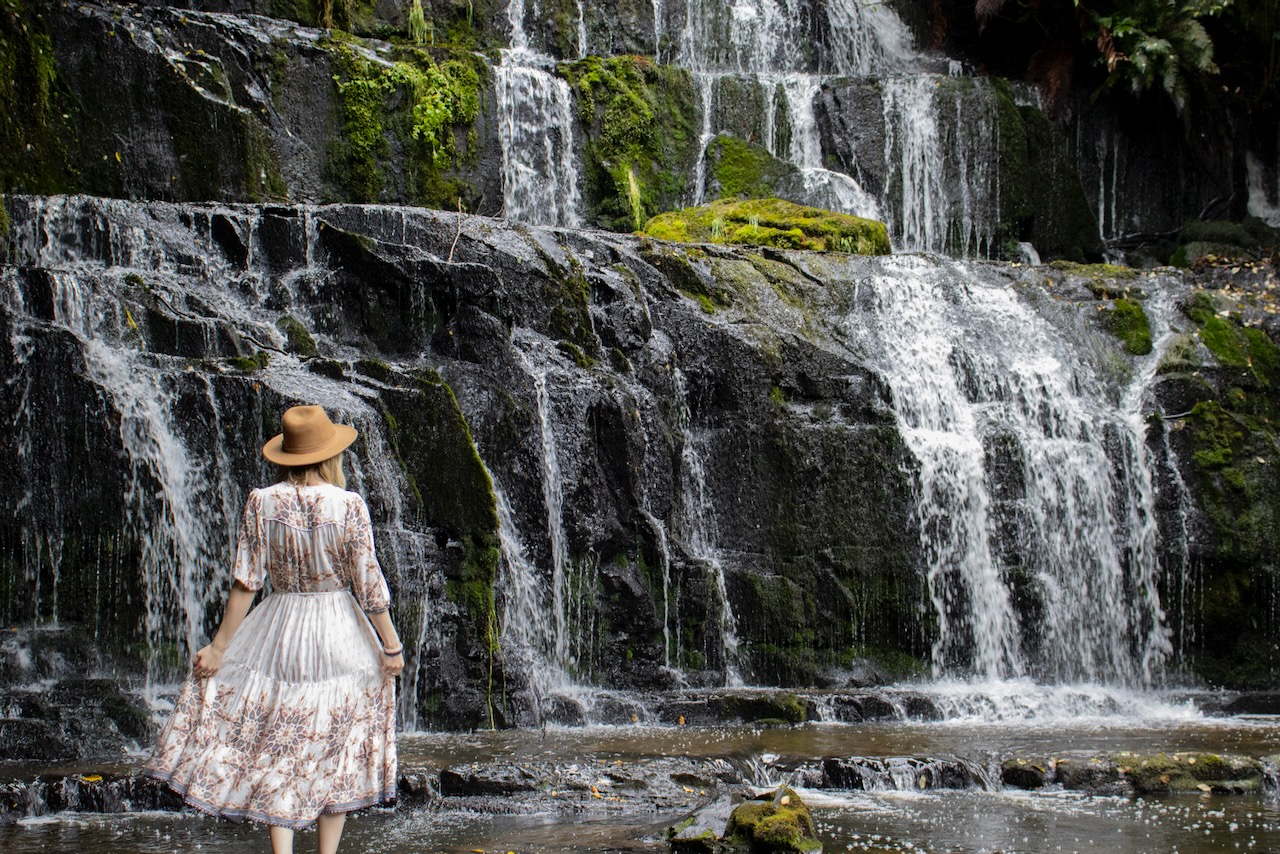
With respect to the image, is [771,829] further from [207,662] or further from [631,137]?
[631,137]

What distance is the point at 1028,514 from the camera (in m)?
12.7

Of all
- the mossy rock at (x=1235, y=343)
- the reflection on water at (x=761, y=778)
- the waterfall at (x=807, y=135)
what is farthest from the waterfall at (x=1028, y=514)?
the waterfall at (x=807, y=135)

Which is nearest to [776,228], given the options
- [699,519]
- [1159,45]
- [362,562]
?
[699,519]

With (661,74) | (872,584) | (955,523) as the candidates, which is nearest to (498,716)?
(872,584)

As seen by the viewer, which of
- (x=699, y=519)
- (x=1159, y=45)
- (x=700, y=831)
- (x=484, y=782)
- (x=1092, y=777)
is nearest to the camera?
(x=700, y=831)

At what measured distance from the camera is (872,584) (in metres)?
12.3

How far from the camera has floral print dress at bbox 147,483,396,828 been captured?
169 inches

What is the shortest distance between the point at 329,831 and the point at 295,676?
550mm

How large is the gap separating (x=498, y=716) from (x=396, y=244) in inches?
185

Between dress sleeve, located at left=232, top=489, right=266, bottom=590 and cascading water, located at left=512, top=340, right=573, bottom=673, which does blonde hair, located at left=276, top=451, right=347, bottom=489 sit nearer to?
dress sleeve, located at left=232, top=489, right=266, bottom=590

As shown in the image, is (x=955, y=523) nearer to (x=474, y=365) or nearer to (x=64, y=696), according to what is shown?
(x=474, y=365)

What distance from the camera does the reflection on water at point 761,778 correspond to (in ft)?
18.8

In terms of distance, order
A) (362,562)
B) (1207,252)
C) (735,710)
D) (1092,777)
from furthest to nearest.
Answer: (1207,252)
(735,710)
(1092,777)
(362,562)

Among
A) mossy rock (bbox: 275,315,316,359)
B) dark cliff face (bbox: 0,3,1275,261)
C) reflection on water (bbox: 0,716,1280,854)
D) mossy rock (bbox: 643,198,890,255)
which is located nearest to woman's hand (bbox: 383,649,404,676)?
reflection on water (bbox: 0,716,1280,854)
